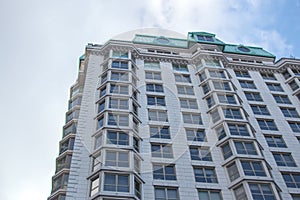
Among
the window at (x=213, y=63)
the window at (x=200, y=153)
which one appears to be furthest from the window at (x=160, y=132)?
the window at (x=213, y=63)

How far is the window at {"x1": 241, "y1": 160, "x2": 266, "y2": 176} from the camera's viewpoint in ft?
92.4

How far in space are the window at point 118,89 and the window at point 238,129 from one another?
1081cm

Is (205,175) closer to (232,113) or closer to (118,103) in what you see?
(232,113)

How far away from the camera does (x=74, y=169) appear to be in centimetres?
2767

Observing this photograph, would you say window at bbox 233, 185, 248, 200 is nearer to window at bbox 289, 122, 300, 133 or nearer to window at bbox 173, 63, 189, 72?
window at bbox 289, 122, 300, 133

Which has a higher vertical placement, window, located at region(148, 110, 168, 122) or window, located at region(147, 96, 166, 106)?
window, located at region(147, 96, 166, 106)

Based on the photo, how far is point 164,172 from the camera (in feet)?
94.0

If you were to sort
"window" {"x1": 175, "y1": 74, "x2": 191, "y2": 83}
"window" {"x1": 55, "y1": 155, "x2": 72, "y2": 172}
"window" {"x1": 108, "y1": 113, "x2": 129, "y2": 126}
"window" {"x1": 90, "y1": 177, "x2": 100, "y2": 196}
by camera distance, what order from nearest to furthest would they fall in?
"window" {"x1": 90, "y1": 177, "x2": 100, "y2": 196}, "window" {"x1": 108, "y1": 113, "x2": 129, "y2": 126}, "window" {"x1": 55, "y1": 155, "x2": 72, "y2": 172}, "window" {"x1": 175, "y1": 74, "x2": 191, "y2": 83}

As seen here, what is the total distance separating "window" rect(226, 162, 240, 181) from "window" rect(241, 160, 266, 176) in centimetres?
66

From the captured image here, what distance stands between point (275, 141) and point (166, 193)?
13.5 m

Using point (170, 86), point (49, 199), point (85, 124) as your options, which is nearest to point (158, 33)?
point (170, 86)

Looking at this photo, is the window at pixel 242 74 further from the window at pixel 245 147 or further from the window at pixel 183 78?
the window at pixel 245 147

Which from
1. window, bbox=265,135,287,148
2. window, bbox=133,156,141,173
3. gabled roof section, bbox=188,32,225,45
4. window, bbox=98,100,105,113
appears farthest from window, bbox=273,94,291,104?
window, bbox=98,100,105,113

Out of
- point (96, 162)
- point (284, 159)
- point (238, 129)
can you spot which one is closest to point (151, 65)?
point (238, 129)
